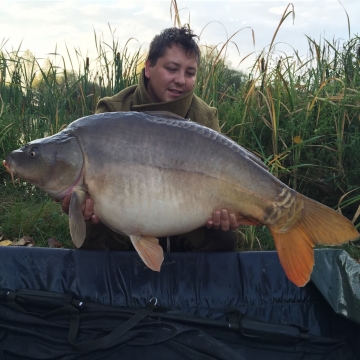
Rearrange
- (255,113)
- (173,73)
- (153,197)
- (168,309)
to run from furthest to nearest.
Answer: (255,113) → (173,73) → (168,309) → (153,197)

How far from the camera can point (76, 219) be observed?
140 centimetres

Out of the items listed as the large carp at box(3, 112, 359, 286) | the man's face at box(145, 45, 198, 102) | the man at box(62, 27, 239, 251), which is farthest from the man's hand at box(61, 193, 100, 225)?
the man's face at box(145, 45, 198, 102)

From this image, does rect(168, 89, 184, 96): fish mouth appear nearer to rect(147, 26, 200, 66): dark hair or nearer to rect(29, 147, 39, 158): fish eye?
rect(147, 26, 200, 66): dark hair

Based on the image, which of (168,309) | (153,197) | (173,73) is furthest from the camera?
(173,73)

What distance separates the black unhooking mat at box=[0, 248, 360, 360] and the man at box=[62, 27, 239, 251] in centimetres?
19

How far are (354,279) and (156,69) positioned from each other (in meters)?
1.13

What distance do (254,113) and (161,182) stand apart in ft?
5.40

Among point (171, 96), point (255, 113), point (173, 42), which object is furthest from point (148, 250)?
point (255, 113)

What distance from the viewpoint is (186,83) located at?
1968mm

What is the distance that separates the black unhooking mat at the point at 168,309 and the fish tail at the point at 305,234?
0.26 m

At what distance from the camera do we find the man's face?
1.95m

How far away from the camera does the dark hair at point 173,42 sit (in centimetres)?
196

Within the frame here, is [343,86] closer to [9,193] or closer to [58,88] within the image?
[58,88]

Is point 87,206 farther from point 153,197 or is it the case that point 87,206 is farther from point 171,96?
point 171,96
